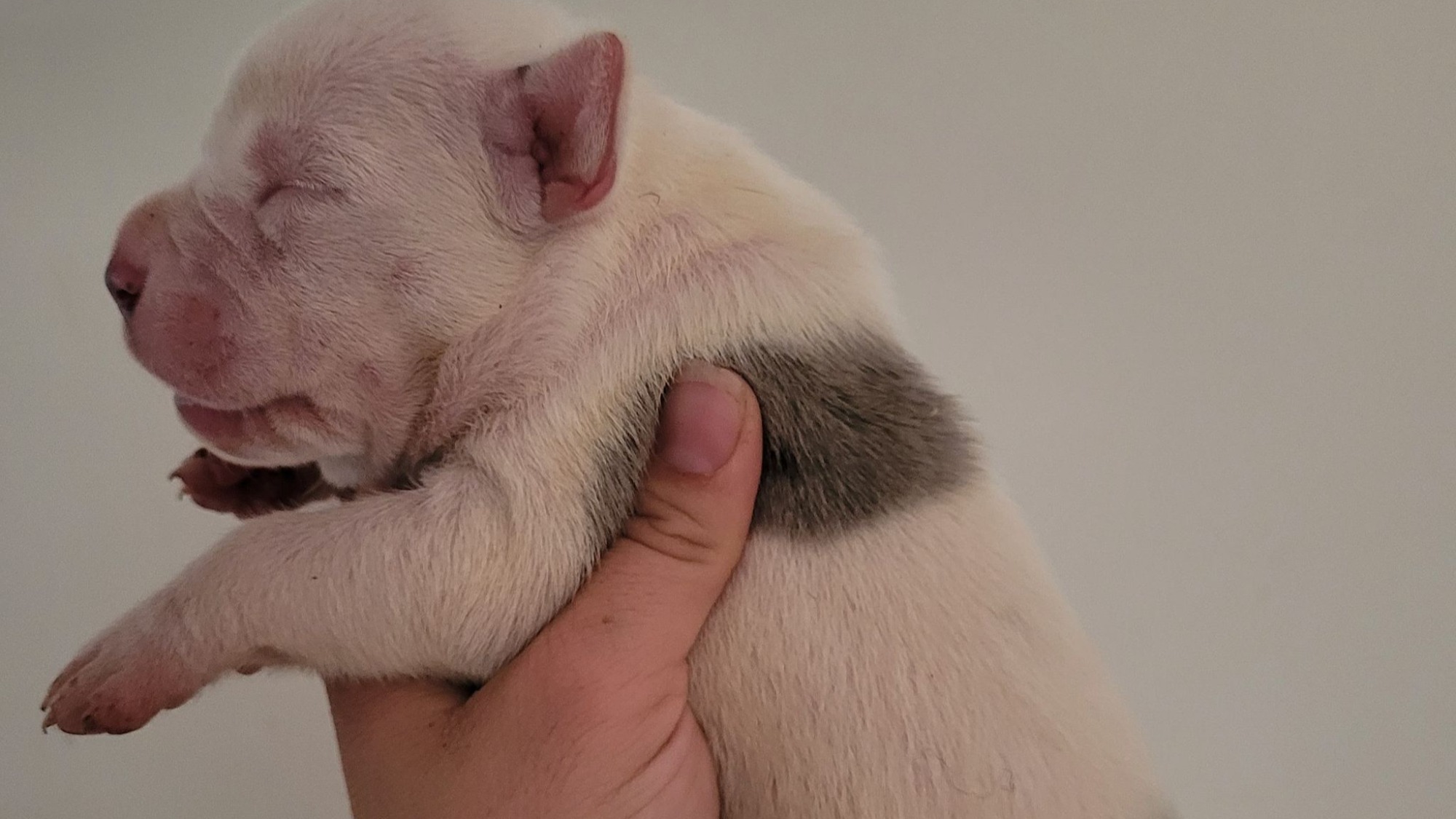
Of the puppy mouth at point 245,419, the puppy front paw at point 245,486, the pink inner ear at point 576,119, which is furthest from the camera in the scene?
the puppy front paw at point 245,486

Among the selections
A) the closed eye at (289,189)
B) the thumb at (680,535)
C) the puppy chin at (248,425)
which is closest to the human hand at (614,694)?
the thumb at (680,535)

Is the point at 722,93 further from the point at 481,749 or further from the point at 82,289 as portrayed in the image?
the point at 481,749

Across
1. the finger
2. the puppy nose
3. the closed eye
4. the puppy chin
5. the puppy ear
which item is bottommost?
the finger

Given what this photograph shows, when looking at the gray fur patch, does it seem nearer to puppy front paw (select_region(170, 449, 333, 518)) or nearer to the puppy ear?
the puppy ear

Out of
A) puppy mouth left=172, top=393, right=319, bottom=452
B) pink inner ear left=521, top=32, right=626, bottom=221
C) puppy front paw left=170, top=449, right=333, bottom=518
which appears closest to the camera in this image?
pink inner ear left=521, top=32, right=626, bottom=221

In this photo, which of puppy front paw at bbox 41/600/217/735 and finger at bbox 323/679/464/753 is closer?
puppy front paw at bbox 41/600/217/735

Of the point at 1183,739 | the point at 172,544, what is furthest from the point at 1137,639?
the point at 172,544

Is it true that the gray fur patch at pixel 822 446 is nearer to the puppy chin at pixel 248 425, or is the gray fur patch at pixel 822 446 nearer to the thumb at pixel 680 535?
the thumb at pixel 680 535

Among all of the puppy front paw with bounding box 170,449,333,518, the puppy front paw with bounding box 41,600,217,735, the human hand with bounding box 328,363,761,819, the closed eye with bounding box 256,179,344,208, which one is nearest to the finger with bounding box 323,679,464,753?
the human hand with bounding box 328,363,761,819
